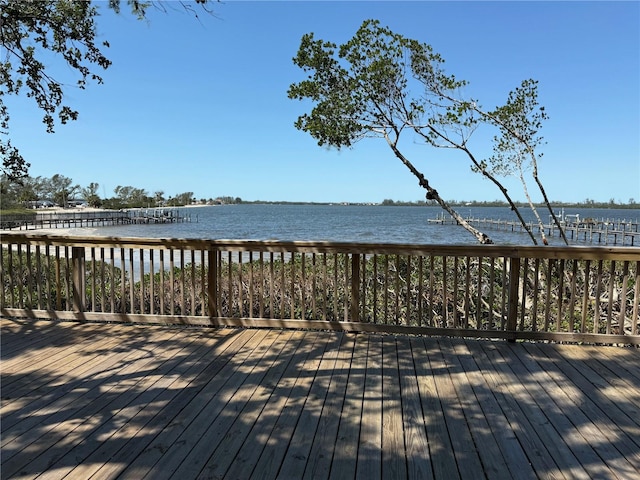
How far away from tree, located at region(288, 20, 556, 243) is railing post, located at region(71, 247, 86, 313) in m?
6.12

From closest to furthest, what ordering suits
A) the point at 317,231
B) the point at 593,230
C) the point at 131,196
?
the point at 593,230, the point at 317,231, the point at 131,196

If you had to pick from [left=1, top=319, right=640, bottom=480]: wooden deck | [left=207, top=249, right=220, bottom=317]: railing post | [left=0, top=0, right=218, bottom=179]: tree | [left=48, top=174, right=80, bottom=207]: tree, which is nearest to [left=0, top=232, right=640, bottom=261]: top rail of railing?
[left=207, top=249, right=220, bottom=317]: railing post

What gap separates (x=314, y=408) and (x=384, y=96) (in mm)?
8013

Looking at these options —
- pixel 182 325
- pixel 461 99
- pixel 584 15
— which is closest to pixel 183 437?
pixel 182 325

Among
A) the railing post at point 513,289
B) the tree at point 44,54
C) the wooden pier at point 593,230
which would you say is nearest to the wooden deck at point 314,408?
the railing post at point 513,289

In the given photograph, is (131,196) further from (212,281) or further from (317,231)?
(212,281)

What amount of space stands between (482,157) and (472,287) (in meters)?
3.99

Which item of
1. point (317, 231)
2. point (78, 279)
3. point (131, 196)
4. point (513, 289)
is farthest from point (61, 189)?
point (513, 289)

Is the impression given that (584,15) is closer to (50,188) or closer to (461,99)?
(461,99)

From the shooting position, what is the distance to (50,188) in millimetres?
76625

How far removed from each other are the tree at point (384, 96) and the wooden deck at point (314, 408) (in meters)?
6.32

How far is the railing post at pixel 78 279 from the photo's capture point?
3.93m

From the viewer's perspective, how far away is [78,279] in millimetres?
3936

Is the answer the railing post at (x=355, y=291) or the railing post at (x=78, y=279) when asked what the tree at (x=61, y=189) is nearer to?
the railing post at (x=78, y=279)
